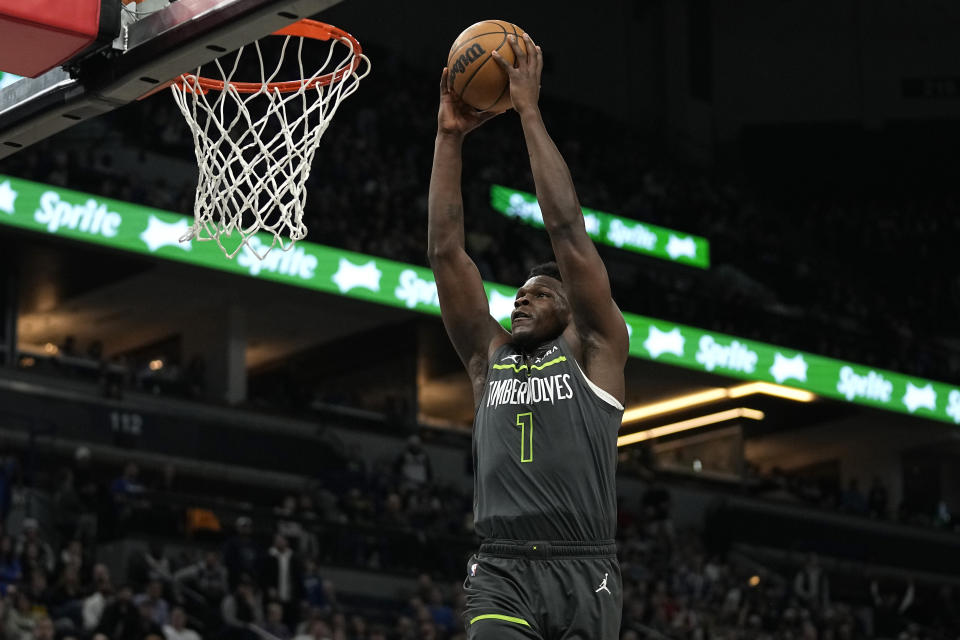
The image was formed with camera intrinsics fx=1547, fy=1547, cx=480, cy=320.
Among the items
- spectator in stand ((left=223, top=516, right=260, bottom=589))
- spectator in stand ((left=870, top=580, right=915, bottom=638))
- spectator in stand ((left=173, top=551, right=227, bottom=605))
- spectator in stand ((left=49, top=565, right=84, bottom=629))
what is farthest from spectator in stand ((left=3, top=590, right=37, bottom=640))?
spectator in stand ((left=870, top=580, right=915, bottom=638))

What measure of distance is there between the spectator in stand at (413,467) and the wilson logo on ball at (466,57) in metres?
16.7

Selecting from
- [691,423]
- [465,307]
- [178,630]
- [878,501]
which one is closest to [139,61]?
[465,307]

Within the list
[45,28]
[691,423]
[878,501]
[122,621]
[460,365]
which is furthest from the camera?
[691,423]

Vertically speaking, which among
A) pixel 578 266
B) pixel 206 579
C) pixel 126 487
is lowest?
pixel 206 579

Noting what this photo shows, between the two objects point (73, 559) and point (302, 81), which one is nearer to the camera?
point (302, 81)

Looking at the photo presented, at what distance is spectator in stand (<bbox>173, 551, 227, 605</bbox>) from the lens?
15328 mm

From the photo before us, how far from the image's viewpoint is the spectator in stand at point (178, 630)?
44.8ft

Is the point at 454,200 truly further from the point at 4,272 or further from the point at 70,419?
the point at 4,272

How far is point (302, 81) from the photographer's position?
681cm

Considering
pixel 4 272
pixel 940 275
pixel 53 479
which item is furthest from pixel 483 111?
pixel 940 275

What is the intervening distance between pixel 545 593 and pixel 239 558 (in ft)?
37.8

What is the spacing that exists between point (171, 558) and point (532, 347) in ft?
40.6

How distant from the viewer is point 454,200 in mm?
5586

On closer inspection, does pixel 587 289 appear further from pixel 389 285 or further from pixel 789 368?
pixel 789 368
